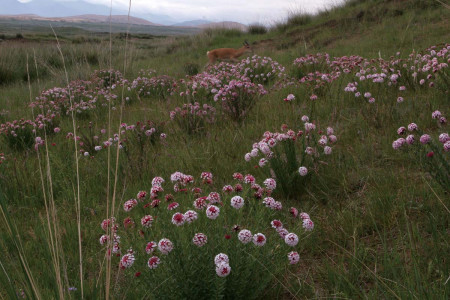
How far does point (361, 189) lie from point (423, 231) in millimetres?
587

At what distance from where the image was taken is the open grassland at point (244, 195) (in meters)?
1.60

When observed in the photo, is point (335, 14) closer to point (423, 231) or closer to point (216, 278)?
point (423, 231)

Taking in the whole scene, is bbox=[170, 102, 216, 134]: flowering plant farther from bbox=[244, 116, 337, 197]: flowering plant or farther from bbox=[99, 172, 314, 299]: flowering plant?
bbox=[99, 172, 314, 299]: flowering plant

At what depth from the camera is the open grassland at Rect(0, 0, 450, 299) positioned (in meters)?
1.60

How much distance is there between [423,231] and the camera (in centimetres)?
196

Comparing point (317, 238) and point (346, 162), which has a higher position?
point (346, 162)

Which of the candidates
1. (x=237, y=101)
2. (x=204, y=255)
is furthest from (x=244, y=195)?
(x=237, y=101)

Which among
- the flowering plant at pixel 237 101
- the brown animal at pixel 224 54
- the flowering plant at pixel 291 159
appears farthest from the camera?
the brown animal at pixel 224 54

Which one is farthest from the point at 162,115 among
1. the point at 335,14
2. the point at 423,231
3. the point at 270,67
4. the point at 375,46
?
the point at 335,14

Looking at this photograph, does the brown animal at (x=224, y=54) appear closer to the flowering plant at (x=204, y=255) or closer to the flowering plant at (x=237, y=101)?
Result: the flowering plant at (x=237, y=101)

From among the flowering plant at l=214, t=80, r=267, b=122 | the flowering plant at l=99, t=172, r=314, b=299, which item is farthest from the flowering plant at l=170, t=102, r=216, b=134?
the flowering plant at l=99, t=172, r=314, b=299

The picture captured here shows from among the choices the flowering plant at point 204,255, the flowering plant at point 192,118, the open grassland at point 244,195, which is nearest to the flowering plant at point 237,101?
the open grassland at point 244,195

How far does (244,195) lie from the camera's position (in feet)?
6.00

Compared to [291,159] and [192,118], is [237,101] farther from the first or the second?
[291,159]
